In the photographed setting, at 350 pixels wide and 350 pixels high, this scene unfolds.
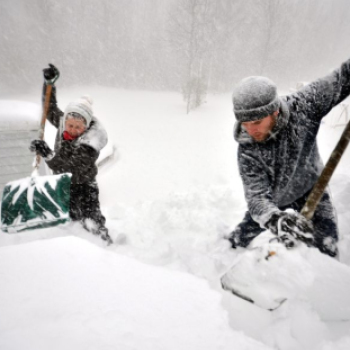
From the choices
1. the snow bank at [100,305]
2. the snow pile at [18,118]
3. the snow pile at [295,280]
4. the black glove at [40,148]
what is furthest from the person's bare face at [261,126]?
the snow pile at [18,118]

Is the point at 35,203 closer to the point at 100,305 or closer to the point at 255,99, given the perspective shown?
the point at 100,305

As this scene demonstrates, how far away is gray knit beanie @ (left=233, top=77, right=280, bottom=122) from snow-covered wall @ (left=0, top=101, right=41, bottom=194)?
359cm

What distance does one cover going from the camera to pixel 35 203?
2.24 m

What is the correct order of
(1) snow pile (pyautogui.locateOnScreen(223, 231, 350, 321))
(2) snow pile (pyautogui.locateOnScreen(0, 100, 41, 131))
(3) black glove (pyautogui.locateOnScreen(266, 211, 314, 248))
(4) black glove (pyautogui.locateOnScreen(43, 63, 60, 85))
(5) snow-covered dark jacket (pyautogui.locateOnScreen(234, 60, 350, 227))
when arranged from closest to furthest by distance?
1. (1) snow pile (pyautogui.locateOnScreen(223, 231, 350, 321))
2. (3) black glove (pyautogui.locateOnScreen(266, 211, 314, 248))
3. (5) snow-covered dark jacket (pyautogui.locateOnScreen(234, 60, 350, 227))
4. (4) black glove (pyautogui.locateOnScreen(43, 63, 60, 85))
5. (2) snow pile (pyautogui.locateOnScreen(0, 100, 41, 131))

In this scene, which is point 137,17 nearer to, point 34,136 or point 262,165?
point 34,136

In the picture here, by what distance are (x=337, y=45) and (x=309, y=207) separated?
141 feet

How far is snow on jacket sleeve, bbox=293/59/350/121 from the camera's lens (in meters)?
1.73

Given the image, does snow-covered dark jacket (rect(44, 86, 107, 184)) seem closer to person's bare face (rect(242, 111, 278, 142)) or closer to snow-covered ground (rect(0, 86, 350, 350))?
snow-covered ground (rect(0, 86, 350, 350))

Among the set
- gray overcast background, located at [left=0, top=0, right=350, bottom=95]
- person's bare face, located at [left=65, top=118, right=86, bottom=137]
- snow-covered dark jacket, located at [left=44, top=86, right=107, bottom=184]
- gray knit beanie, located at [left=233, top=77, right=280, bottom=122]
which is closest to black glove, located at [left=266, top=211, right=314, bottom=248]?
gray knit beanie, located at [left=233, top=77, right=280, bottom=122]

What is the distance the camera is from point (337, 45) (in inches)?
1361

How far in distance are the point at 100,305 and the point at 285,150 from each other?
4.82ft

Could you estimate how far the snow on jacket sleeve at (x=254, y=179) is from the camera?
182cm

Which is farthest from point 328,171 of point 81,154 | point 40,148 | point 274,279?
point 40,148

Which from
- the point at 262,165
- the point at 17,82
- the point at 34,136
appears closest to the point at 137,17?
the point at 17,82
